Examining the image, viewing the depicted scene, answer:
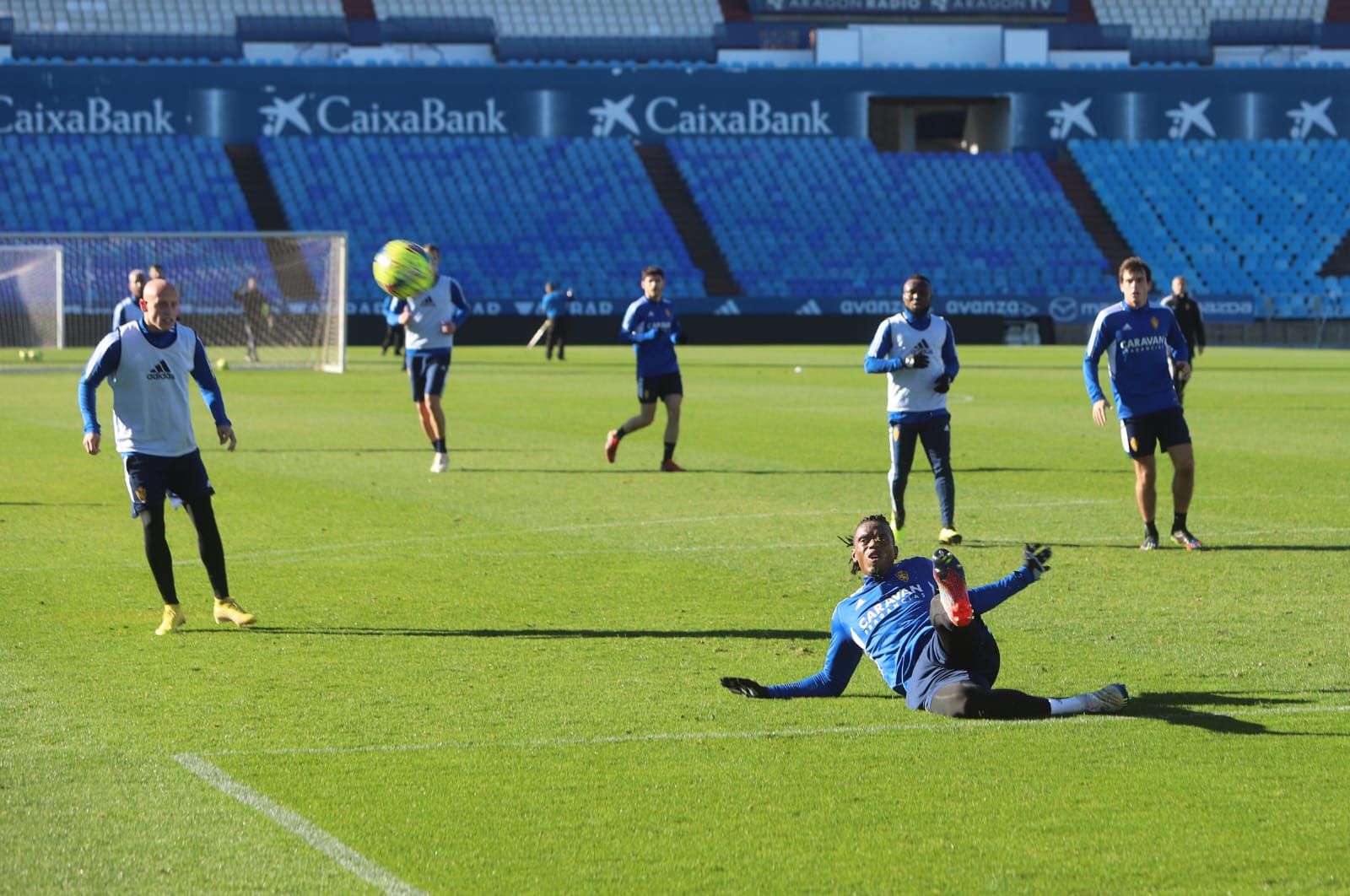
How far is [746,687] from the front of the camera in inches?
293

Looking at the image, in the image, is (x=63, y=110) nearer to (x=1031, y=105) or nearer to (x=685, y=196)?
(x=685, y=196)

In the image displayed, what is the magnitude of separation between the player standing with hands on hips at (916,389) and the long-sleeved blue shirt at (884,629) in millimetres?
5238

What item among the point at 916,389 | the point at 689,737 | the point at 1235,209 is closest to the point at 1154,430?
the point at 916,389

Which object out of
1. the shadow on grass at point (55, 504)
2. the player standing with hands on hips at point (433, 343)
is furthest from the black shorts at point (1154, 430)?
the shadow on grass at point (55, 504)

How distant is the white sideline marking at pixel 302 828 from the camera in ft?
17.0

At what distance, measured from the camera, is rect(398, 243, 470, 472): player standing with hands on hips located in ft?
57.2

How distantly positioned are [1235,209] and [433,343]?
47.5 meters

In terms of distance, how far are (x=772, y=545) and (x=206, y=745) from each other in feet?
20.3

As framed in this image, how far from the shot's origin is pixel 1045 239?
188 feet

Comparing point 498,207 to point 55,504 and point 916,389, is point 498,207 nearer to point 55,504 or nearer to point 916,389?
point 55,504

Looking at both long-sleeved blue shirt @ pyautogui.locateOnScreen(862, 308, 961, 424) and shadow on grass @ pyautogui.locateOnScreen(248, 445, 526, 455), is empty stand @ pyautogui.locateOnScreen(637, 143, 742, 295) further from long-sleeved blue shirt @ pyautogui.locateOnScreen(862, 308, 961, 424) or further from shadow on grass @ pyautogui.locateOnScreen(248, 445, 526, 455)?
long-sleeved blue shirt @ pyautogui.locateOnScreen(862, 308, 961, 424)

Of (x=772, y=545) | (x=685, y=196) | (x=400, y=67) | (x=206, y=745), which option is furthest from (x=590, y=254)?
(x=206, y=745)

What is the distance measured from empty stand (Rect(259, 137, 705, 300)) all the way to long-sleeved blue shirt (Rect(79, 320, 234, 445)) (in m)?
41.8

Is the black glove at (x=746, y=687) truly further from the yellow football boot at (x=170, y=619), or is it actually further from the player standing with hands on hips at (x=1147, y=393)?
the player standing with hands on hips at (x=1147, y=393)
